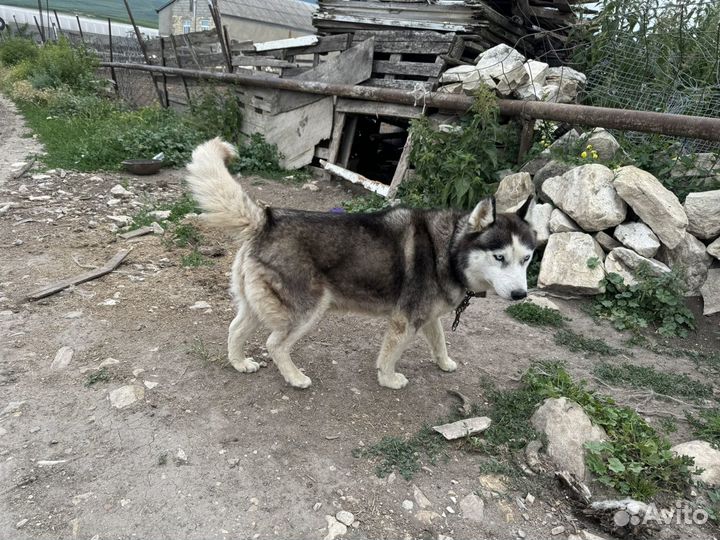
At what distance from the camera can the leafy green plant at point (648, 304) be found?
188 inches

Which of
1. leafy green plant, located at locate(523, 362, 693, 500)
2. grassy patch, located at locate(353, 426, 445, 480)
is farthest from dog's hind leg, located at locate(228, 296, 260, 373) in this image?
leafy green plant, located at locate(523, 362, 693, 500)

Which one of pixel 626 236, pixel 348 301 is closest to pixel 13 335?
pixel 348 301

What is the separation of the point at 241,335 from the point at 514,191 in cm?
397

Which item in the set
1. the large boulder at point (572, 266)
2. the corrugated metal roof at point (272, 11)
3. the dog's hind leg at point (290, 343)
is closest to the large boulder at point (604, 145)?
the large boulder at point (572, 266)

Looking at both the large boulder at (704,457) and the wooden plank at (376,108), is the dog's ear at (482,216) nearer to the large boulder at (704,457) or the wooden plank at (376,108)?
the large boulder at (704,457)

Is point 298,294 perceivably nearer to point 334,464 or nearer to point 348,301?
point 348,301

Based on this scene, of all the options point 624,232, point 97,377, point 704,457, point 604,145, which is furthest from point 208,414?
point 604,145

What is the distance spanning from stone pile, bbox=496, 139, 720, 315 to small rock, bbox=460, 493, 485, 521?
10.4 ft

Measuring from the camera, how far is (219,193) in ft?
10.3

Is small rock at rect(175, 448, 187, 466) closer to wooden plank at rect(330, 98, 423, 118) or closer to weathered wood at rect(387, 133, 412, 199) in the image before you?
weathered wood at rect(387, 133, 412, 199)

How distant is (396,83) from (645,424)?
7007mm

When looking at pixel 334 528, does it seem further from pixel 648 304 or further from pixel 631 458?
pixel 648 304

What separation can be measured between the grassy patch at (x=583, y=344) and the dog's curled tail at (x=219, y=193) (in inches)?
126

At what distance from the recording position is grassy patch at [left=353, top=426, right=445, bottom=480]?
9.48 ft
